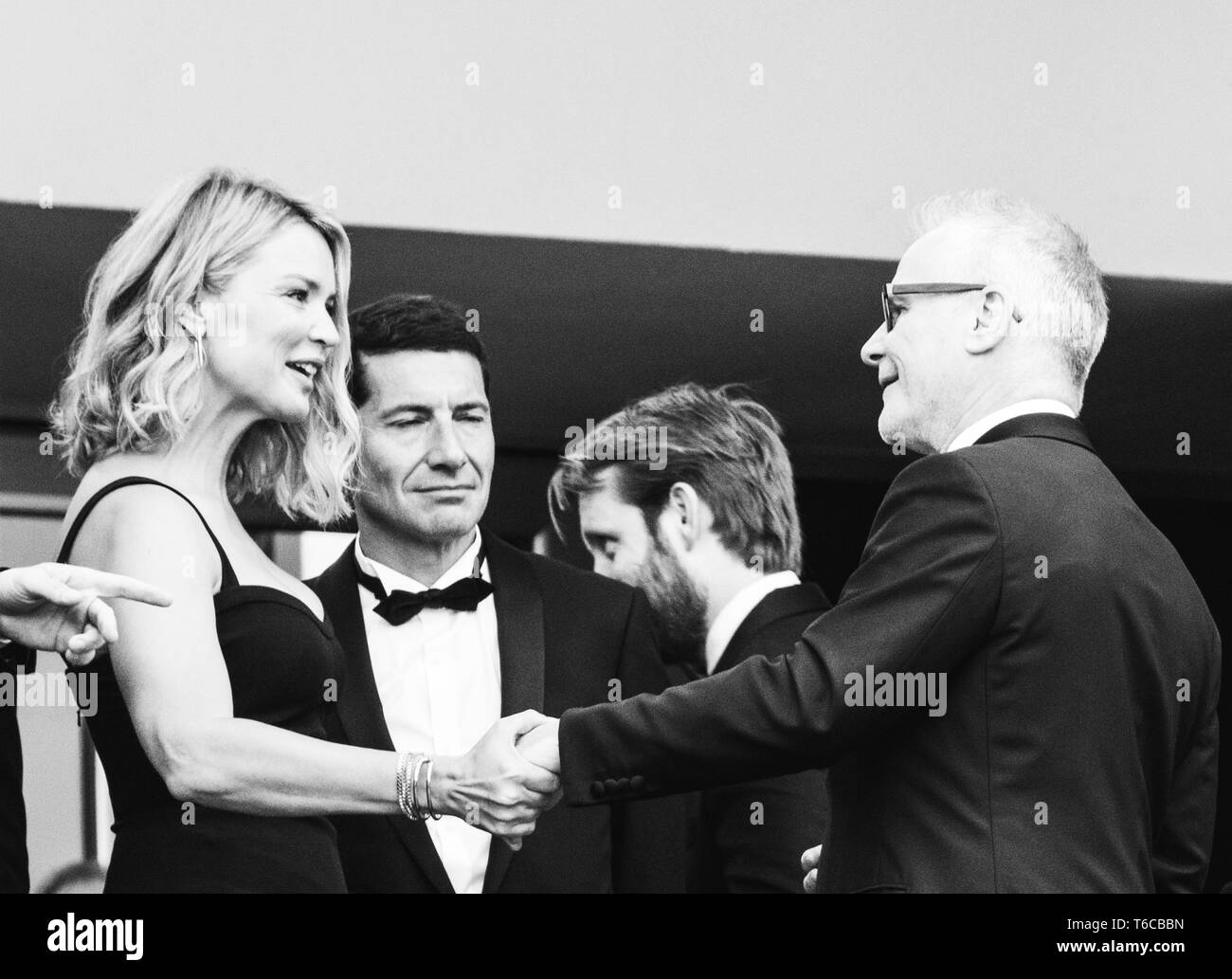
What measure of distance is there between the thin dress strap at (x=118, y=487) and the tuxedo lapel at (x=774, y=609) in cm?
116

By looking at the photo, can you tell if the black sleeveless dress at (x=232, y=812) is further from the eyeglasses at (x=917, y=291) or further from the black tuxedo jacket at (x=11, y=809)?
the eyeglasses at (x=917, y=291)

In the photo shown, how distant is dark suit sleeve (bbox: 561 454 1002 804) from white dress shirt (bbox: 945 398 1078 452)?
16 centimetres

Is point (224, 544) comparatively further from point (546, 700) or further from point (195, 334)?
point (546, 700)

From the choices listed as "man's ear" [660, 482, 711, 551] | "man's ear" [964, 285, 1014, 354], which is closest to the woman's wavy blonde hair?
"man's ear" [660, 482, 711, 551]

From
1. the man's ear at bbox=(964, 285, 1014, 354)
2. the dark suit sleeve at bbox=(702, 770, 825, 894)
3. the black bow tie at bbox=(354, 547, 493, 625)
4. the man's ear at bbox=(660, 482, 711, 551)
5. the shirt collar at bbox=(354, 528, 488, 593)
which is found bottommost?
the dark suit sleeve at bbox=(702, 770, 825, 894)

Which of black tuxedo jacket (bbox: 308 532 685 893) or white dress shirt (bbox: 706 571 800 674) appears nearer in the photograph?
black tuxedo jacket (bbox: 308 532 685 893)

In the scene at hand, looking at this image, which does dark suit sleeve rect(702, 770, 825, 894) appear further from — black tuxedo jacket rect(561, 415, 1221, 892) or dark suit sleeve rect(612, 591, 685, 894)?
black tuxedo jacket rect(561, 415, 1221, 892)

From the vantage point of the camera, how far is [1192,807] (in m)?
2.90

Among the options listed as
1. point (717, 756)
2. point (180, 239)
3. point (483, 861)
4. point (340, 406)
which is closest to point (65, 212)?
point (180, 239)

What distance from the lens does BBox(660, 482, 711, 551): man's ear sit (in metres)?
3.83

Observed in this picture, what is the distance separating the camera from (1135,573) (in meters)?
2.72

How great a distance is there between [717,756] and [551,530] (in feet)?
3.17

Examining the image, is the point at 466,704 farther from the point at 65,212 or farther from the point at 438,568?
the point at 65,212

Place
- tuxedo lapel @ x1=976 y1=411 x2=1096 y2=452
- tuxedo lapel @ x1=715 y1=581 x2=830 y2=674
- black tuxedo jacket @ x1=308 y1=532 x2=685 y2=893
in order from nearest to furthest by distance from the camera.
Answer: tuxedo lapel @ x1=976 y1=411 x2=1096 y2=452
black tuxedo jacket @ x1=308 y1=532 x2=685 y2=893
tuxedo lapel @ x1=715 y1=581 x2=830 y2=674
